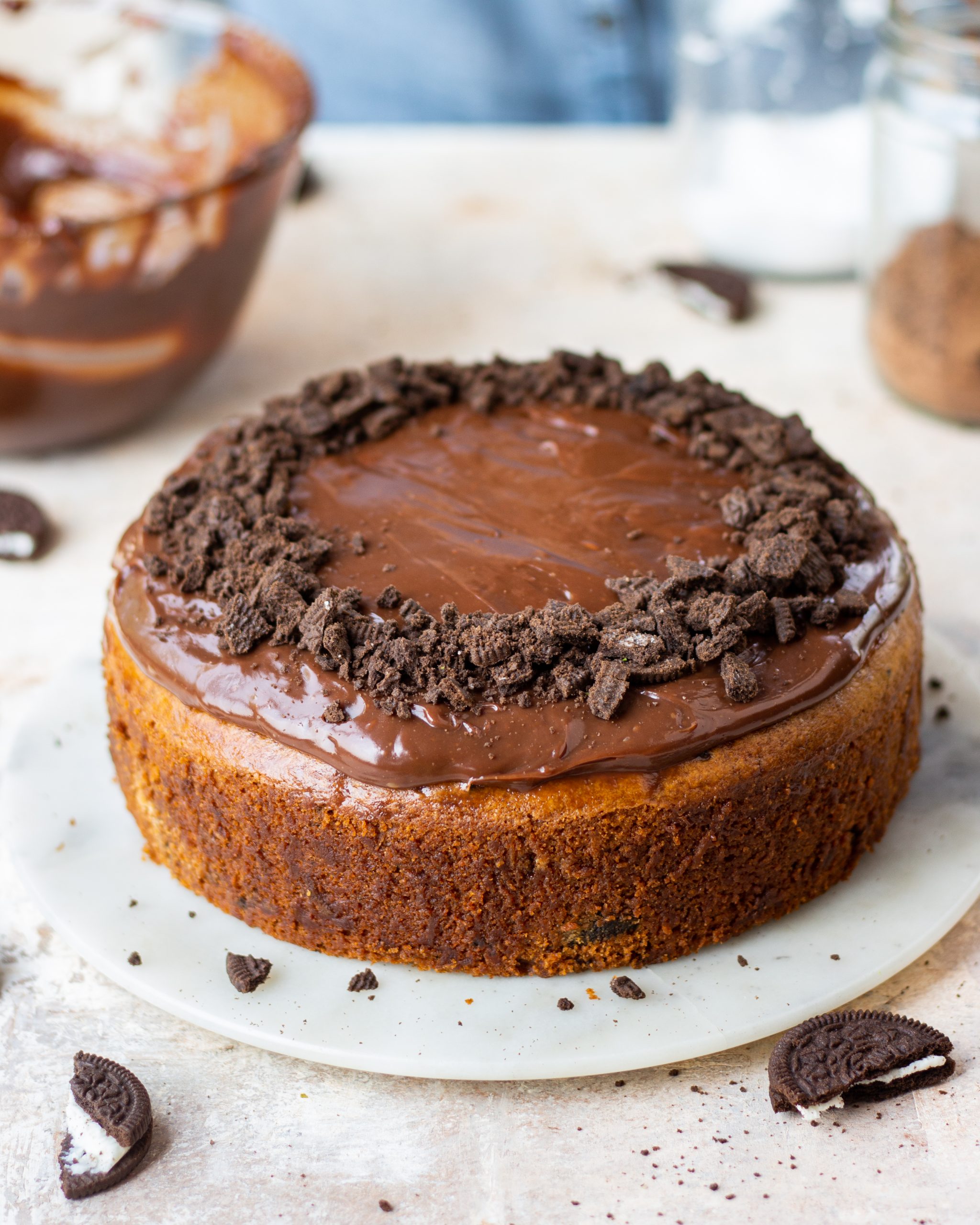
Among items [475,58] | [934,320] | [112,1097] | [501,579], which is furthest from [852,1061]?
[475,58]

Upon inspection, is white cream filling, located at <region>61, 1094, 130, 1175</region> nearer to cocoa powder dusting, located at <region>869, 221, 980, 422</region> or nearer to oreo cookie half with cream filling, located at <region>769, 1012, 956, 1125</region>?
oreo cookie half with cream filling, located at <region>769, 1012, 956, 1125</region>

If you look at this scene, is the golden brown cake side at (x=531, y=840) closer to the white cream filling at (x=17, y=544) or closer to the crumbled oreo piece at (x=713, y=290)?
the white cream filling at (x=17, y=544)

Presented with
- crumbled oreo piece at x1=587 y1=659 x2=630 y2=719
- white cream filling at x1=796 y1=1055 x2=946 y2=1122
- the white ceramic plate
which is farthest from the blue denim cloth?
white cream filling at x1=796 y1=1055 x2=946 y2=1122

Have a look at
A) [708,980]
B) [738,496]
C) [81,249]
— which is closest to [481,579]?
[738,496]

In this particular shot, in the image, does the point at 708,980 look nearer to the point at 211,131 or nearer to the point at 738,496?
the point at 738,496

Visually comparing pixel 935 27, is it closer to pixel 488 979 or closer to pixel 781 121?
pixel 781 121

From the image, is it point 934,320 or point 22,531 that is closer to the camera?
point 22,531
